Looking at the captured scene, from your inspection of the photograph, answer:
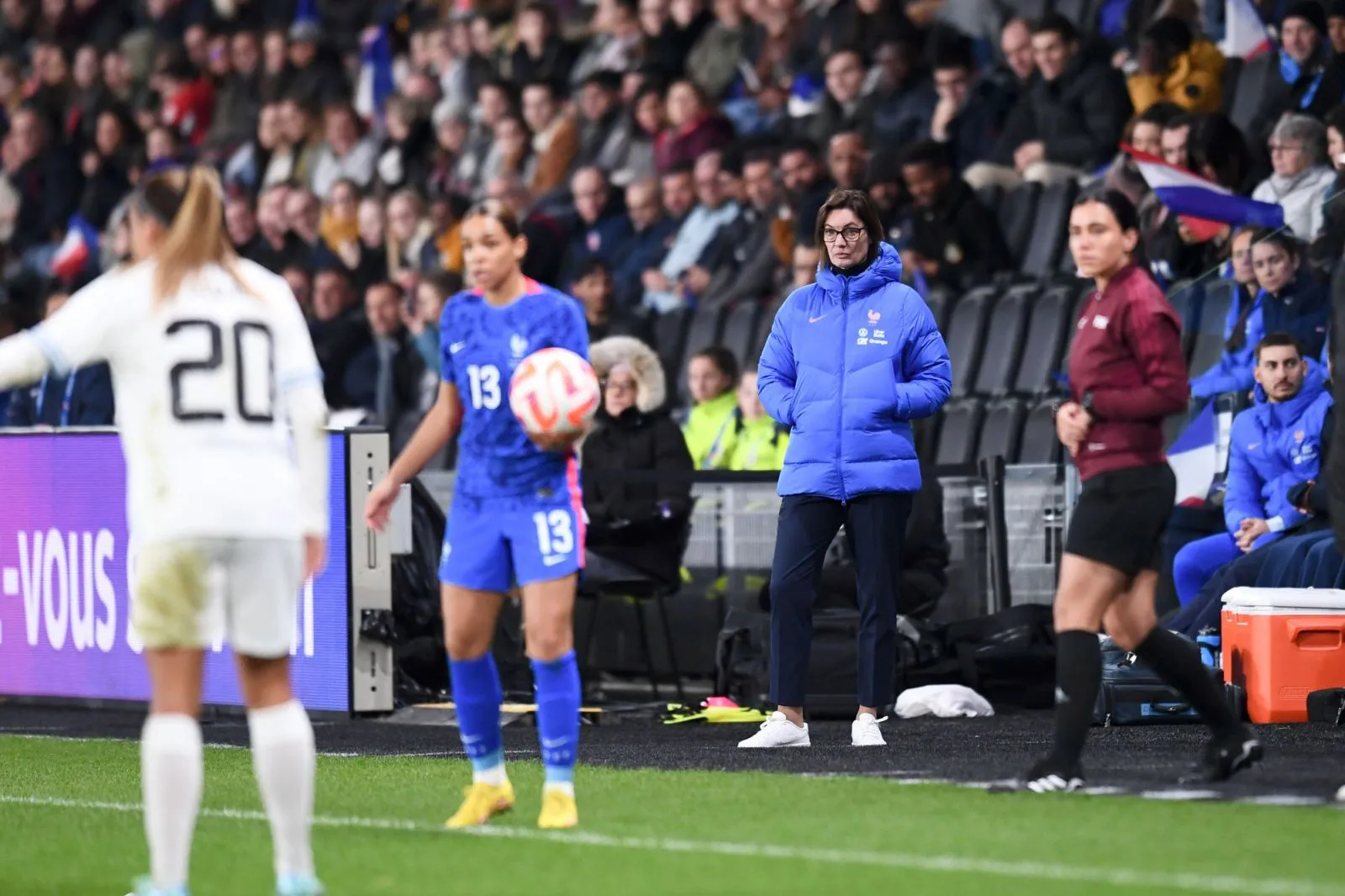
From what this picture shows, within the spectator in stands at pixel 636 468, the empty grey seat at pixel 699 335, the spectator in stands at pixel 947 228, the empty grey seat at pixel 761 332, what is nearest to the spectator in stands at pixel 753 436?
the spectator in stands at pixel 636 468

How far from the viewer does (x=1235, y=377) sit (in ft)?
41.6

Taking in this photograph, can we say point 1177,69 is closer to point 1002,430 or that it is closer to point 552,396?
point 1002,430

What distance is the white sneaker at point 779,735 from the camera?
993cm

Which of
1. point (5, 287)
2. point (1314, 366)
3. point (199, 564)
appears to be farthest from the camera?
point (5, 287)

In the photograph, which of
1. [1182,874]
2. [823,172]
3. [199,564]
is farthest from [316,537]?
[823,172]

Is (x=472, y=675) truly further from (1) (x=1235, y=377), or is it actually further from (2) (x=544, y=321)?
(1) (x=1235, y=377)

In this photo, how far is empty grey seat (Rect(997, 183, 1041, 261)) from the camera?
15516 mm

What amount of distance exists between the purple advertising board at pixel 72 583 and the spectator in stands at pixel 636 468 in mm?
1969

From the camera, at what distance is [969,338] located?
1484cm

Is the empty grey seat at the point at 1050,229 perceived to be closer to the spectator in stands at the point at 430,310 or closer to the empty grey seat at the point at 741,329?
the empty grey seat at the point at 741,329

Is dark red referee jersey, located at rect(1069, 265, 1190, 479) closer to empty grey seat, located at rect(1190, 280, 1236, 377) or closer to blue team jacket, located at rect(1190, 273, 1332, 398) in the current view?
blue team jacket, located at rect(1190, 273, 1332, 398)

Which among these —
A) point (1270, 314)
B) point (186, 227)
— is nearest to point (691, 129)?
point (1270, 314)

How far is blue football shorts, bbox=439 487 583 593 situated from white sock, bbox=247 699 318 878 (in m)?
1.48

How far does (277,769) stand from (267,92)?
18.2 meters
